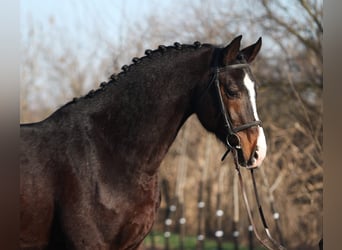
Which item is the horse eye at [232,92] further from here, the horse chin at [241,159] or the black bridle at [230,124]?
the horse chin at [241,159]

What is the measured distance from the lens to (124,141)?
2594mm

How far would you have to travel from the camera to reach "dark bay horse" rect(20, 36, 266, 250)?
97.2 inches

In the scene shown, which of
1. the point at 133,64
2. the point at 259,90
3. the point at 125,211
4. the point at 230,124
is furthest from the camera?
the point at 259,90

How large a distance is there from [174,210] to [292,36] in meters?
2.82

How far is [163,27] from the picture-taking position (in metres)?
7.04

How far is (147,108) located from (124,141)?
0.18m

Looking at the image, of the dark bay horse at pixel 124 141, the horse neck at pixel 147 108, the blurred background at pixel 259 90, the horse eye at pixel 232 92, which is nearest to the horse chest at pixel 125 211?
the dark bay horse at pixel 124 141

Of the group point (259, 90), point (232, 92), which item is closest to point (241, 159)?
point (232, 92)

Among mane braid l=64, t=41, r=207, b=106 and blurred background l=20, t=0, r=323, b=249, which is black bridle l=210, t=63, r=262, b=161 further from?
blurred background l=20, t=0, r=323, b=249

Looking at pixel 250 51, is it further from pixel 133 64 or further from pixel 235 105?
pixel 133 64

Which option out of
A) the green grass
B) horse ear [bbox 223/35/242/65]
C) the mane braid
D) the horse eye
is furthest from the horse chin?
the green grass

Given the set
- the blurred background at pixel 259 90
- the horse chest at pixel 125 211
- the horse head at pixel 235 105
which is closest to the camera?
the horse chest at pixel 125 211

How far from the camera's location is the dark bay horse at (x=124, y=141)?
2.47 m

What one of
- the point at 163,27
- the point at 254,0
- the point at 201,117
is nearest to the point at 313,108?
the point at 254,0
